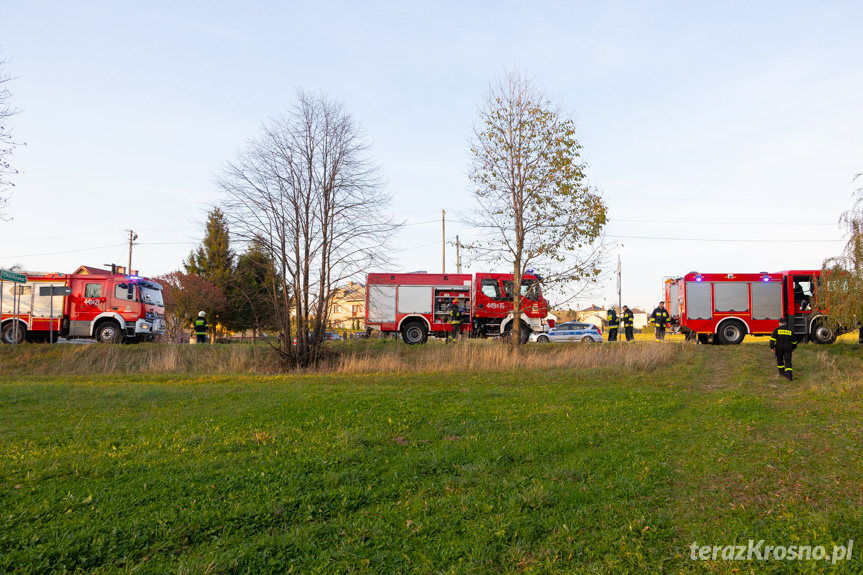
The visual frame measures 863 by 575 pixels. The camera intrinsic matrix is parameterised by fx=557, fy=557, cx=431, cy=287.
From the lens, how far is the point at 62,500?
440 cm

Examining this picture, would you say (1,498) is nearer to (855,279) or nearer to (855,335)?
(855,279)

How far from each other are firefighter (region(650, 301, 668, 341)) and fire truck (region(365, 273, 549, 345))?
17.2ft

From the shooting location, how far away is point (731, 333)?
866 inches

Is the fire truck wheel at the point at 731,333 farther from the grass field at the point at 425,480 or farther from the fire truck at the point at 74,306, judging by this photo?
the fire truck at the point at 74,306

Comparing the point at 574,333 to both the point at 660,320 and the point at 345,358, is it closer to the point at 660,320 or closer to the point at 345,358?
the point at 660,320

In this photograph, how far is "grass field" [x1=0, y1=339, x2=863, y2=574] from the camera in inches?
145

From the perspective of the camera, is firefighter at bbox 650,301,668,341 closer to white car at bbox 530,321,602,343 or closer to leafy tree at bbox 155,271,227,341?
white car at bbox 530,321,602,343

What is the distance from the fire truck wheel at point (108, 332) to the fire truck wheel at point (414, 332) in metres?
10.9

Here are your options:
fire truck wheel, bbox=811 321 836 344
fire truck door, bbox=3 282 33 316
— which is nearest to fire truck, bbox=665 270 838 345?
fire truck wheel, bbox=811 321 836 344

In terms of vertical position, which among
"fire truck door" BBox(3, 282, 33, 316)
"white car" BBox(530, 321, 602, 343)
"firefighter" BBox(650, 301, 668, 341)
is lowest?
"white car" BBox(530, 321, 602, 343)

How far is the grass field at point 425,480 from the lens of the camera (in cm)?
369

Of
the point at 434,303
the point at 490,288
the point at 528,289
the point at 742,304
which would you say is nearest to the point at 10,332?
the point at 434,303

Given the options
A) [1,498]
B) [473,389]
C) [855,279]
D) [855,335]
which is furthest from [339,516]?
[855,335]

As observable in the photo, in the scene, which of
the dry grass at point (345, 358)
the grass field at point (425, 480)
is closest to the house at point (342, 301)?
the dry grass at point (345, 358)
